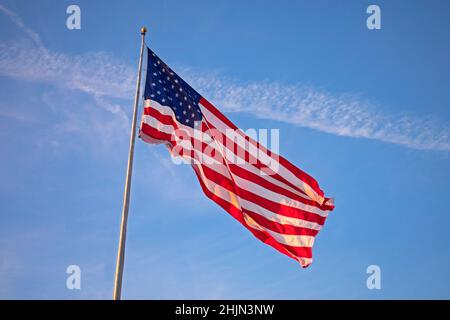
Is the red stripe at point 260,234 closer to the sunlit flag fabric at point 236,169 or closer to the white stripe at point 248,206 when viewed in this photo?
the sunlit flag fabric at point 236,169

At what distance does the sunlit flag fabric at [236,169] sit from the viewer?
54.4ft

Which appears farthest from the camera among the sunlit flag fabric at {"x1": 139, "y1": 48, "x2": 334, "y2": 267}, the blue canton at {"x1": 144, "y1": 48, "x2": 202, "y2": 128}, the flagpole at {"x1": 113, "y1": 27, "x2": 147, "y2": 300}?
the blue canton at {"x1": 144, "y1": 48, "x2": 202, "y2": 128}

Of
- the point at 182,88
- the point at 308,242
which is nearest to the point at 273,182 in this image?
the point at 308,242

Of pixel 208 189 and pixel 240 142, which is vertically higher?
pixel 240 142

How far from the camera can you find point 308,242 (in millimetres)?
16953

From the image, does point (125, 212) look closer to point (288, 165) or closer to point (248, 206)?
point (248, 206)

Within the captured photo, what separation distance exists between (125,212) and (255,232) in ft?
15.5

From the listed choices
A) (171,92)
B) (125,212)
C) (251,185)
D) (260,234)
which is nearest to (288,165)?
(251,185)

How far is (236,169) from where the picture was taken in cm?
1727

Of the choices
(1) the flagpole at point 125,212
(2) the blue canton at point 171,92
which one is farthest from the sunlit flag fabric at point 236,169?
(1) the flagpole at point 125,212

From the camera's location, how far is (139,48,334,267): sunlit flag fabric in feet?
54.4

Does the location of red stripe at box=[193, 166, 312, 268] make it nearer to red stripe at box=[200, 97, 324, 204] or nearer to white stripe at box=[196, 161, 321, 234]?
white stripe at box=[196, 161, 321, 234]

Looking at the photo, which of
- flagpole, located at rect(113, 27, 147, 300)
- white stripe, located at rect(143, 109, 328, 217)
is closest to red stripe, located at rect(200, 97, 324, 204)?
white stripe, located at rect(143, 109, 328, 217)
